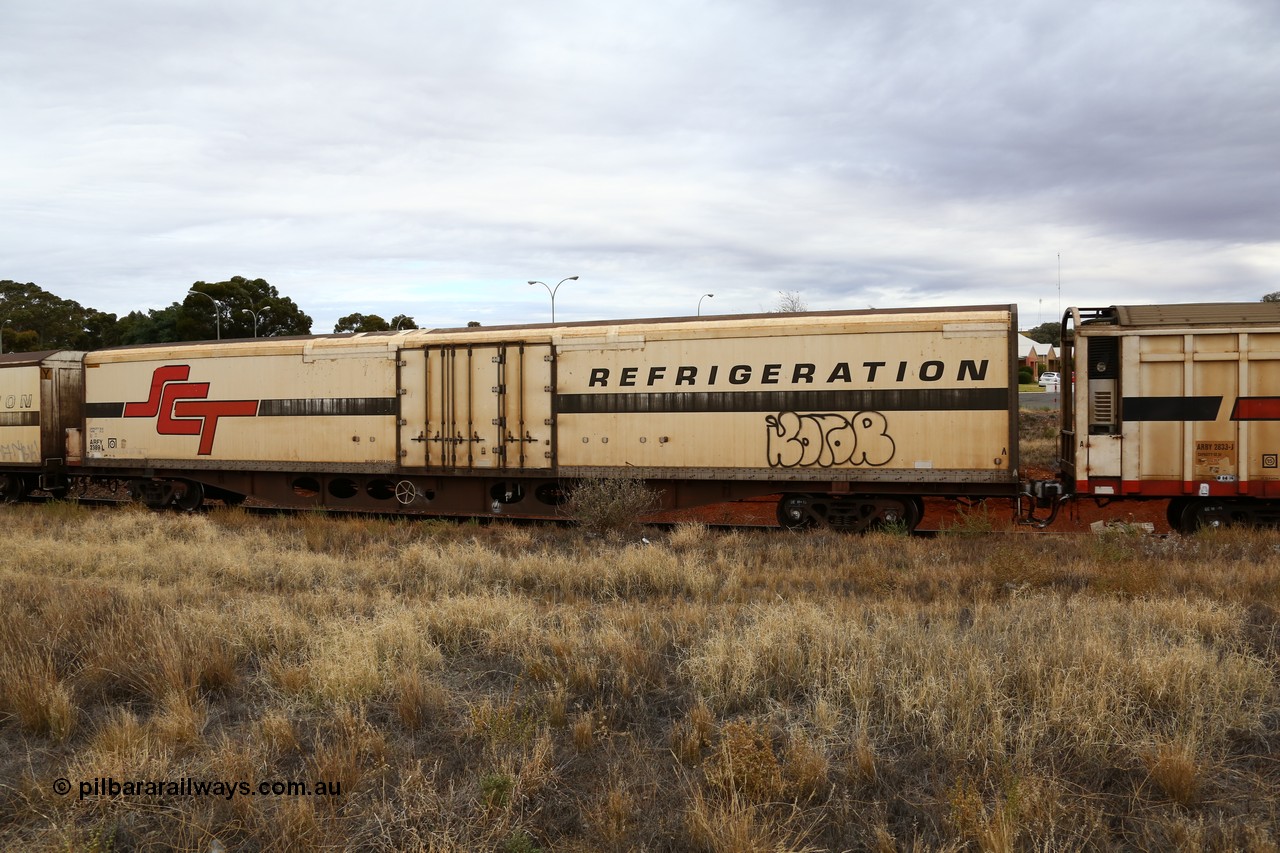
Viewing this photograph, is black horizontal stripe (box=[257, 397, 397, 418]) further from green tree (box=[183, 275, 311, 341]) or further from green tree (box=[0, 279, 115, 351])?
green tree (box=[0, 279, 115, 351])

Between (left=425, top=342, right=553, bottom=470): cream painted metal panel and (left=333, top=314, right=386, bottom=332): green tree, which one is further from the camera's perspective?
(left=333, top=314, right=386, bottom=332): green tree

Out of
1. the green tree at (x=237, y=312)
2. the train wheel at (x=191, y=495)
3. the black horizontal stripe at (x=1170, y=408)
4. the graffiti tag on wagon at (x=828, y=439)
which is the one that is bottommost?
the train wheel at (x=191, y=495)

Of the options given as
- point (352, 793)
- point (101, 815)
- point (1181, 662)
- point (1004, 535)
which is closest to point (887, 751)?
point (1181, 662)

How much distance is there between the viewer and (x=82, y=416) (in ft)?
57.3

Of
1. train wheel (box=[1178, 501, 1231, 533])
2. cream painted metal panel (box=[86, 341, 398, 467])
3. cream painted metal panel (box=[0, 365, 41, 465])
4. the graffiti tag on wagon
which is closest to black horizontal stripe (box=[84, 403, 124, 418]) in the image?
cream painted metal panel (box=[86, 341, 398, 467])

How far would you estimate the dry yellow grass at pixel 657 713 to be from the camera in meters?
3.84

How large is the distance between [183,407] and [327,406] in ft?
11.2

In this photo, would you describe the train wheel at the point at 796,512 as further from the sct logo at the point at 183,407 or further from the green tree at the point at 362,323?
the green tree at the point at 362,323

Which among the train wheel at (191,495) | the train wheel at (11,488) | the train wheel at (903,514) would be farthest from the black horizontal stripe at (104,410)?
the train wheel at (903,514)

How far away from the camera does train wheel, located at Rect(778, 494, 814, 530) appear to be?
13.2 metres

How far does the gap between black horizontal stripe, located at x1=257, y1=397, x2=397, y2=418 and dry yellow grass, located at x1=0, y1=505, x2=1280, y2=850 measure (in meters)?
6.45

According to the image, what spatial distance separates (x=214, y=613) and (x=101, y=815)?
328cm

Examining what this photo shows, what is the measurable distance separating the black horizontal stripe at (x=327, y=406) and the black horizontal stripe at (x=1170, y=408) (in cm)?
1162

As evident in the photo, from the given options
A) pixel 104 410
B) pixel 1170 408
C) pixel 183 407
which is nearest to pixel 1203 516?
pixel 1170 408
